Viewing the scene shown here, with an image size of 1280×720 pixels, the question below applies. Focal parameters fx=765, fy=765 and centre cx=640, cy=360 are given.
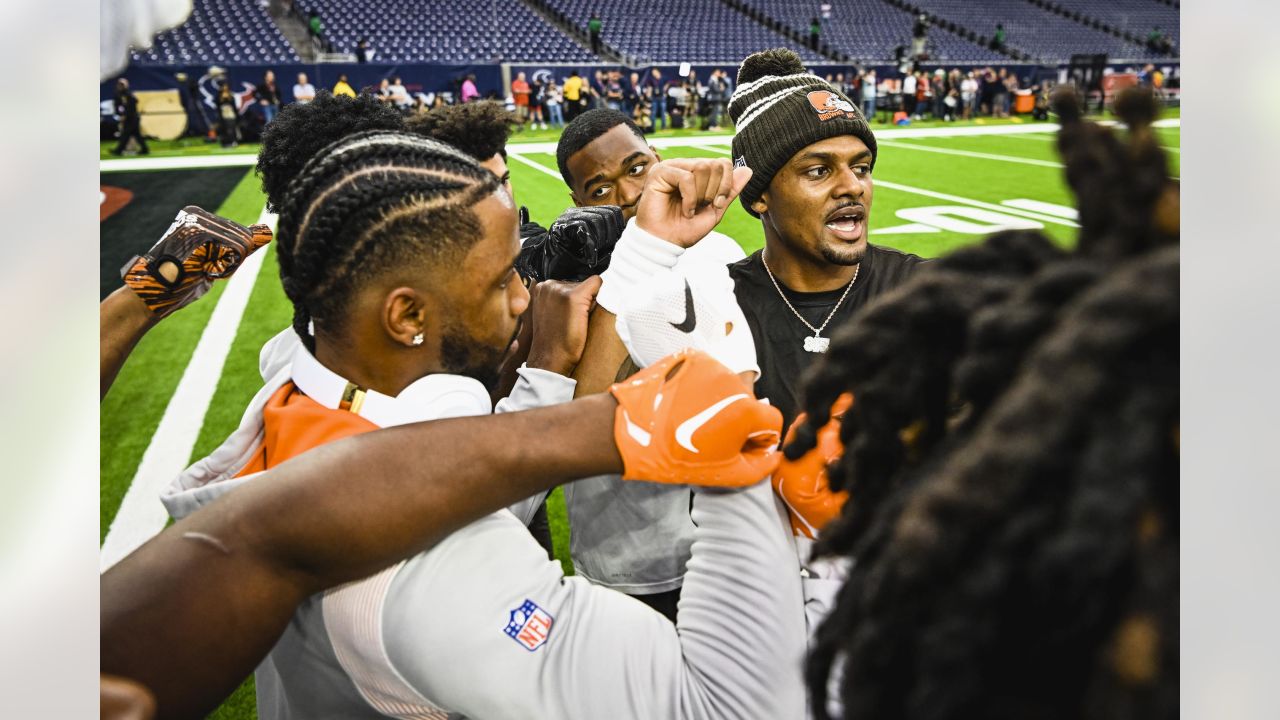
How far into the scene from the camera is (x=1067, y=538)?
43 cm

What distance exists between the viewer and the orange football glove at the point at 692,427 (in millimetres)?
726

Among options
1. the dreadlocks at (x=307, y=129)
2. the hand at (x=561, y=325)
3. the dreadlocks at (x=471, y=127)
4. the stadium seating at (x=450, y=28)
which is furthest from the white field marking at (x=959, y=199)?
the hand at (x=561, y=325)

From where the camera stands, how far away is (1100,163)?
51 centimetres

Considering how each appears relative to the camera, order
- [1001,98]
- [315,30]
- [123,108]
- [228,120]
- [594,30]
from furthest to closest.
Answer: [1001,98] → [228,120] → [594,30] → [315,30] → [123,108]

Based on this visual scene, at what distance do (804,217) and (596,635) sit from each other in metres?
1.32

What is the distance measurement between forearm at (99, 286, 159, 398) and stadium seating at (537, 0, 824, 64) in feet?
4.90

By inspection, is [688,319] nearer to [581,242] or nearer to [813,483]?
[813,483]

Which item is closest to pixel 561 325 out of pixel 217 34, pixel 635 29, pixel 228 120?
pixel 217 34

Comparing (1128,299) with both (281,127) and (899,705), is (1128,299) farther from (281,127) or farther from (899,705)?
(281,127)

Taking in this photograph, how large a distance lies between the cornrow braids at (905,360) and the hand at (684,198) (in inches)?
17.4

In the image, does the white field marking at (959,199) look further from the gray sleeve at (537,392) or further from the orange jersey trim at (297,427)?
the orange jersey trim at (297,427)

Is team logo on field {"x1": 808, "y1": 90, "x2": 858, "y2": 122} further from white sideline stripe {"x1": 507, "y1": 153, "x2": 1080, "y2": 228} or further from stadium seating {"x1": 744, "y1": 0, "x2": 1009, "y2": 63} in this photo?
white sideline stripe {"x1": 507, "y1": 153, "x2": 1080, "y2": 228}
